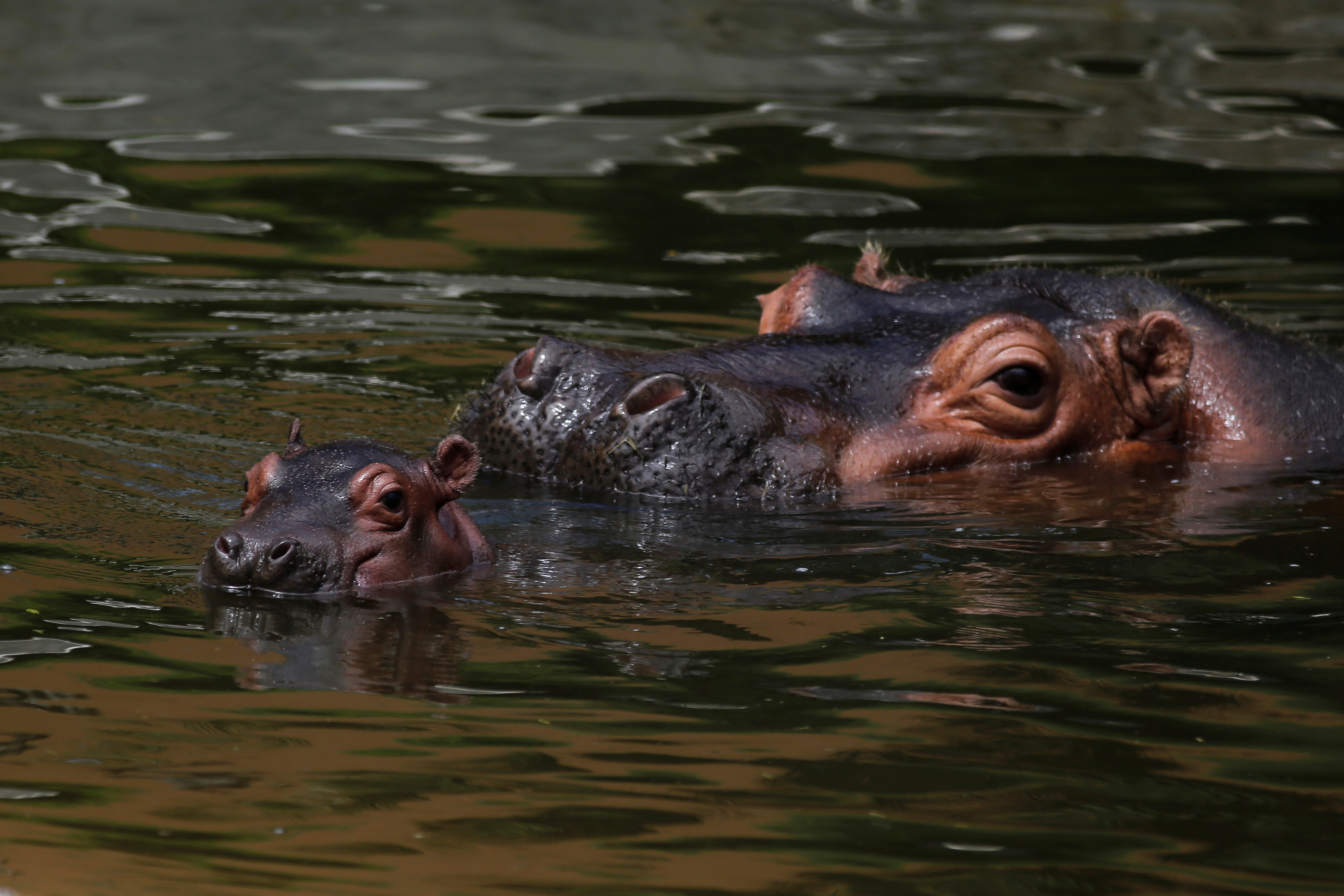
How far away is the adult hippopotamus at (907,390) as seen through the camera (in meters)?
6.59

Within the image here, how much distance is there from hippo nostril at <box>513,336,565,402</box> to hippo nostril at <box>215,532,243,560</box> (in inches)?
67.0

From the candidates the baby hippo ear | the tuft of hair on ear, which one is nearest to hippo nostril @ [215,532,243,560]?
the tuft of hair on ear

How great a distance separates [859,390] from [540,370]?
1168 mm

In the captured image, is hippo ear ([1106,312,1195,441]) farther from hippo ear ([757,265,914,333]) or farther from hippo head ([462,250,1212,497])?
hippo ear ([757,265,914,333])

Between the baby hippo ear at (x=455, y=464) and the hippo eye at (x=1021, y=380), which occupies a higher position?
the hippo eye at (x=1021, y=380)

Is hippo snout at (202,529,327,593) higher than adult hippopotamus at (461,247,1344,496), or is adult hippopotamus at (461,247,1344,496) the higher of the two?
adult hippopotamus at (461,247,1344,496)

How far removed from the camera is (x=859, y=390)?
23.2 feet

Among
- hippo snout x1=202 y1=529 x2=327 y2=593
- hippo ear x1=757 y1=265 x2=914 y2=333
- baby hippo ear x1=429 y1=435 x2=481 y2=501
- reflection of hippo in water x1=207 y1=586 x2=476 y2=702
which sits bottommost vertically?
reflection of hippo in water x1=207 y1=586 x2=476 y2=702

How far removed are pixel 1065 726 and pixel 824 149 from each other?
9.90m

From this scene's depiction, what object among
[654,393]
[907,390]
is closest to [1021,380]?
[907,390]

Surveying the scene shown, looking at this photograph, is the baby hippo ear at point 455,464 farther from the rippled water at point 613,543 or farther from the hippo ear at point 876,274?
the hippo ear at point 876,274

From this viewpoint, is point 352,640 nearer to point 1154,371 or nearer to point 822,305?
point 822,305

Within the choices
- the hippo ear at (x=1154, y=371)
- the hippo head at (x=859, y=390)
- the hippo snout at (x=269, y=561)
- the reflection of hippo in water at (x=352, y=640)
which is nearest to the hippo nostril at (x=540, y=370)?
the hippo head at (x=859, y=390)

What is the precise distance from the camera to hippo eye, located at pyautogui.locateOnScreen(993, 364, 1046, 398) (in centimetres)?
721
